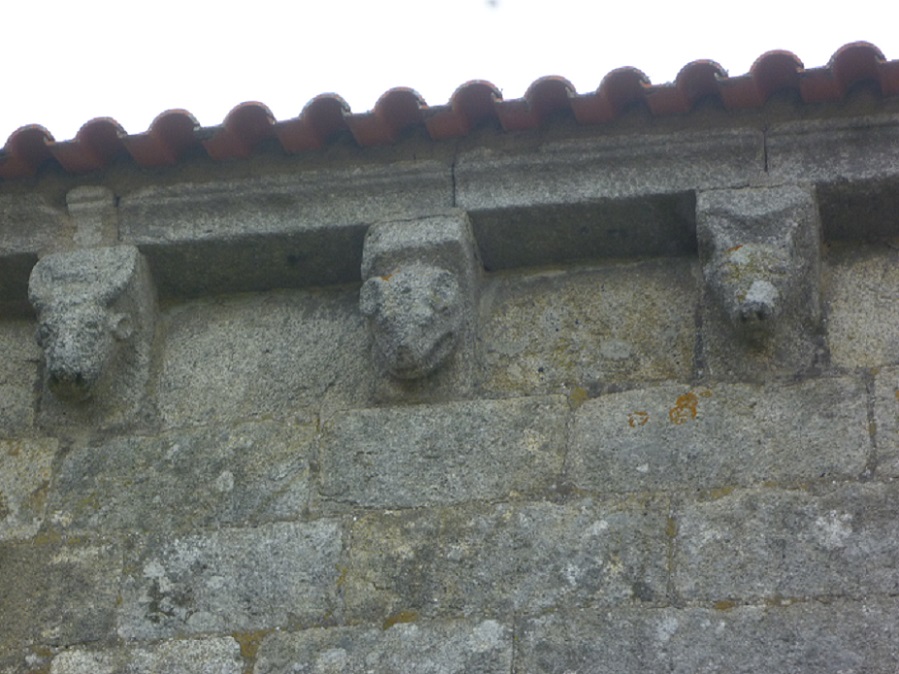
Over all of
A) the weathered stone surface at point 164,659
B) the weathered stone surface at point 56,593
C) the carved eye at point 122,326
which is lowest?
the weathered stone surface at point 164,659

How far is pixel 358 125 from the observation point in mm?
5031

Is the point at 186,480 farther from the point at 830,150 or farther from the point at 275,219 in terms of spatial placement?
the point at 830,150

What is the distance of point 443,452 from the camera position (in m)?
4.71

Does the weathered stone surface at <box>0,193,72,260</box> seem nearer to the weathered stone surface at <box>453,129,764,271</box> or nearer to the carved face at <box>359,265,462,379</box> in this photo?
the carved face at <box>359,265,462,379</box>

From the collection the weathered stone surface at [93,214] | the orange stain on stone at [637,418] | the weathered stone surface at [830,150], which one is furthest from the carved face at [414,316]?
the weathered stone surface at [830,150]

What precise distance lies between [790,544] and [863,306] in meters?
0.86

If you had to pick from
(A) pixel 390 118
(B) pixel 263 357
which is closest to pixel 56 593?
(B) pixel 263 357

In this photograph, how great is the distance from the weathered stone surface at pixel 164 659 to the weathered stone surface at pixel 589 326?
3.64 feet

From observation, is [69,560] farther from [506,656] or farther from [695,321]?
[695,321]

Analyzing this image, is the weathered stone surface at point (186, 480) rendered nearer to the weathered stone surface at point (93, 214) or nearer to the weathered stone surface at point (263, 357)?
the weathered stone surface at point (263, 357)

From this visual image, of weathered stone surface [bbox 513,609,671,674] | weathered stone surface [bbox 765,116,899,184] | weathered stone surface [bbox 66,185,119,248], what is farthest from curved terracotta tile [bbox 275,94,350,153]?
weathered stone surface [bbox 513,609,671,674]

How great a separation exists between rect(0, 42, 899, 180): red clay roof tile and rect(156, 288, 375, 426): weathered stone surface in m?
0.50

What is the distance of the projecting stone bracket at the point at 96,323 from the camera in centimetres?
493

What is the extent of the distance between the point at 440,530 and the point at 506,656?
17.4 inches
